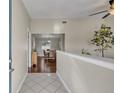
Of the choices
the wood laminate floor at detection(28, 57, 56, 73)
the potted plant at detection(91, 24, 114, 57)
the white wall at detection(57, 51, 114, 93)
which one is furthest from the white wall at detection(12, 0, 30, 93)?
the potted plant at detection(91, 24, 114, 57)

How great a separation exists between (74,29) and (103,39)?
161 centimetres

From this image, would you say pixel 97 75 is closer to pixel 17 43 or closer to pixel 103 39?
pixel 17 43

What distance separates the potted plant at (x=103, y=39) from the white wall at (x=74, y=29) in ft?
1.32

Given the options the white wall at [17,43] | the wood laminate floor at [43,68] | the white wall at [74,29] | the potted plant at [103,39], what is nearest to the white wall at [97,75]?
the white wall at [17,43]

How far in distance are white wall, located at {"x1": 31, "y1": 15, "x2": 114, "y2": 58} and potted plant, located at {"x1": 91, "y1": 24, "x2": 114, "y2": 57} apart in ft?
1.32

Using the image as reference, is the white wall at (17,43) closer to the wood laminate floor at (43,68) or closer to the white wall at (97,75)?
the white wall at (97,75)

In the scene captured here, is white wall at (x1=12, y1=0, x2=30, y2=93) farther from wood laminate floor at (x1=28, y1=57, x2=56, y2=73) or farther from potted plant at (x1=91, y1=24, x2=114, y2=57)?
potted plant at (x1=91, y1=24, x2=114, y2=57)

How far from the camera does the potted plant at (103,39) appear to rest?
7660 mm

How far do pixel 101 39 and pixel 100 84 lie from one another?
20.6ft

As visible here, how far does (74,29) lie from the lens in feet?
28.0

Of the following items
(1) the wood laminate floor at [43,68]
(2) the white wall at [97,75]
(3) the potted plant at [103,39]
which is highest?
(3) the potted plant at [103,39]
